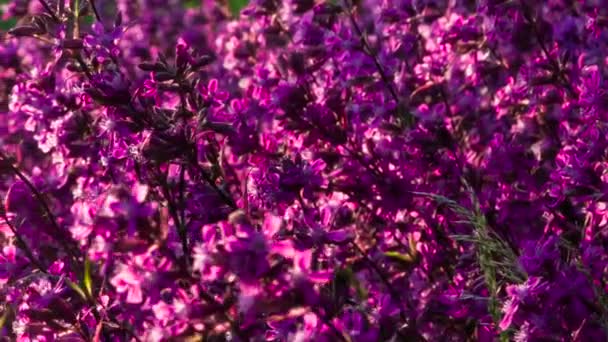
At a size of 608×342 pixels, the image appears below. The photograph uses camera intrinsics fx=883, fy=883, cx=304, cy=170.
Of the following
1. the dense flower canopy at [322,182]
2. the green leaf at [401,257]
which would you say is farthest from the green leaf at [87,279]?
the green leaf at [401,257]

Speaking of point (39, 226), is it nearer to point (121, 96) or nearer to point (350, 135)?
point (121, 96)

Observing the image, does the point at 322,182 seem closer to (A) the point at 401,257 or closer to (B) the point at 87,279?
(A) the point at 401,257

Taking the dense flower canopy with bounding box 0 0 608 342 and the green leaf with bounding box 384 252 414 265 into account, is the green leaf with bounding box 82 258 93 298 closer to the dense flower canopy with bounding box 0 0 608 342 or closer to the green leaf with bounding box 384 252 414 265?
the dense flower canopy with bounding box 0 0 608 342

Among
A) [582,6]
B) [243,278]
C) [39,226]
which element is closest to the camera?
[243,278]

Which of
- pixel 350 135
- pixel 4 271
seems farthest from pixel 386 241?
pixel 4 271

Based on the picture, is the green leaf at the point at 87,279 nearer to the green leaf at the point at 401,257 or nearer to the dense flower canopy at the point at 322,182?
the dense flower canopy at the point at 322,182

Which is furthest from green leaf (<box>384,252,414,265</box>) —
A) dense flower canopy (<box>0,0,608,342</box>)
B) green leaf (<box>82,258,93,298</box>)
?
green leaf (<box>82,258,93,298</box>)

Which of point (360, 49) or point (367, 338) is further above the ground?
point (360, 49)

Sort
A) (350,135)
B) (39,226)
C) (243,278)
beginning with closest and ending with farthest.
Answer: (243,278)
(39,226)
(350,135)
